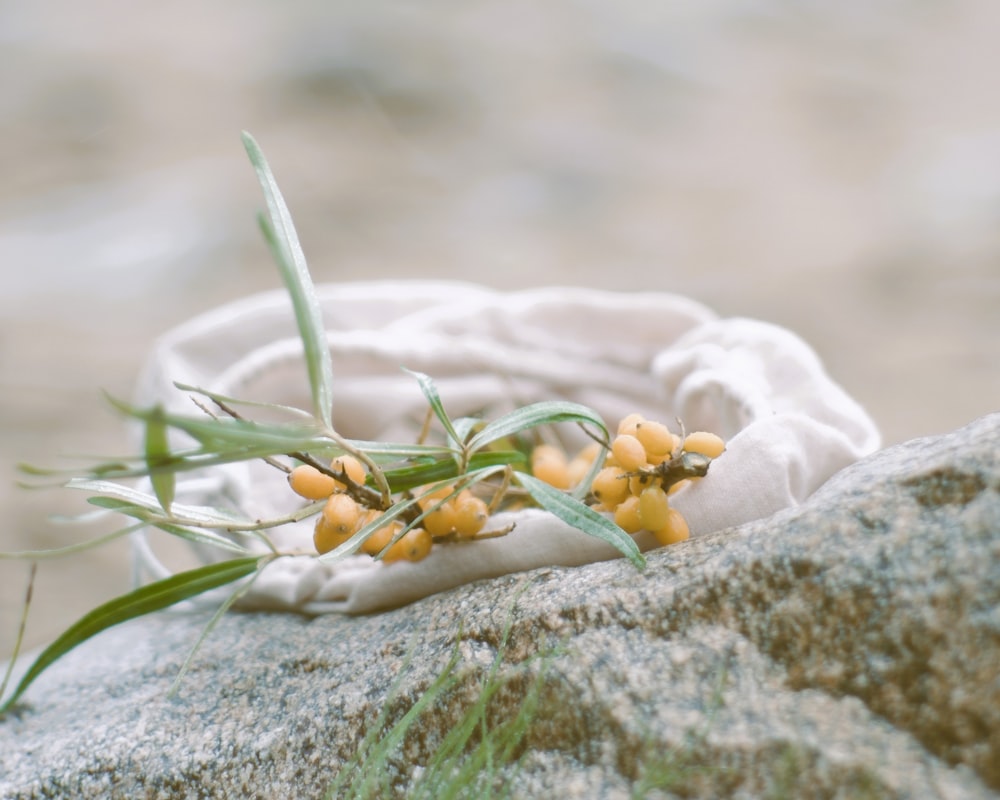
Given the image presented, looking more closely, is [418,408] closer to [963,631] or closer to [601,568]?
[601,568]

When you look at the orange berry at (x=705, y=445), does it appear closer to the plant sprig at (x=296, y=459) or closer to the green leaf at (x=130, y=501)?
the plant sprig at (x=296, y=459)

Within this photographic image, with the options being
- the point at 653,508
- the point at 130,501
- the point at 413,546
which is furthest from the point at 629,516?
the point at 130,501

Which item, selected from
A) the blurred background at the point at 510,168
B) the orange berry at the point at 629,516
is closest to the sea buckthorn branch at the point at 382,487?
the orange berry at the point at 629,516

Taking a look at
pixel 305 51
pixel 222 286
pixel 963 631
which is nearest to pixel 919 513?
pixel 963 631

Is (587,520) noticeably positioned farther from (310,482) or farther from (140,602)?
(140,602)

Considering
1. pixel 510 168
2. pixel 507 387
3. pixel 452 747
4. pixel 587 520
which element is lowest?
pixel 452 747

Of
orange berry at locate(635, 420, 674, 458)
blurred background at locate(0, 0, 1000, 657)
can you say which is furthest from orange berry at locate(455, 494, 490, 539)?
blurred background at locate(0, 0, 1000, 657)
